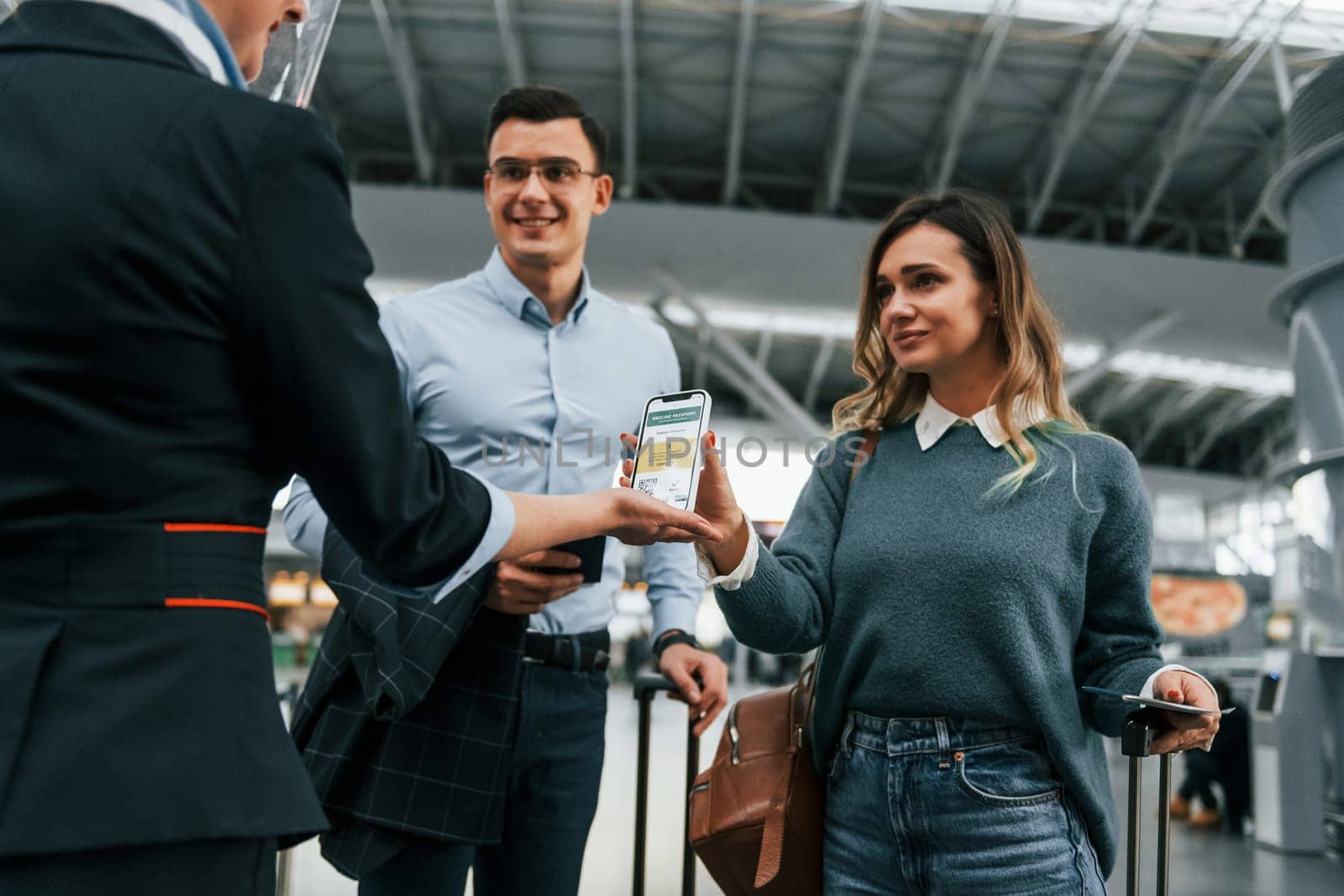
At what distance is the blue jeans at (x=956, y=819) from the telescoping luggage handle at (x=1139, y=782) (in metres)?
0.12

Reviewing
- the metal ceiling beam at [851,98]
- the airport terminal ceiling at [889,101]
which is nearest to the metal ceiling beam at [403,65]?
the airport terminal ceiling at [889,101]

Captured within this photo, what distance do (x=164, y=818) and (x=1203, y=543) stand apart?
108 feet

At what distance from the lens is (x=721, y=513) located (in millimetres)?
1762

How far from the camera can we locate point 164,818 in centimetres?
102

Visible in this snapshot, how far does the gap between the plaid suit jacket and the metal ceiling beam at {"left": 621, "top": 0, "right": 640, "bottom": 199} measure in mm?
11365

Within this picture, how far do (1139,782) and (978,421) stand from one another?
0.72m

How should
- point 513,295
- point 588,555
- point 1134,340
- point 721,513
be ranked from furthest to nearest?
1. point 1134,340
2. point 513,295
3. point 588,555
4. point 721,513

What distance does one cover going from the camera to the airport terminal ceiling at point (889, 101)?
12.4m

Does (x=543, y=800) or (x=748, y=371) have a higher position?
(x=748, y=371)

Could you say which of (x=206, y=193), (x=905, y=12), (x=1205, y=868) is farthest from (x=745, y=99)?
(x=206, y=193)

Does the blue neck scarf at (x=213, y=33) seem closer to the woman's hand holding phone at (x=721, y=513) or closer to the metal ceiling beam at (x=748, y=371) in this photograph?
the woman's hand holding phone at (x=721, y=513)

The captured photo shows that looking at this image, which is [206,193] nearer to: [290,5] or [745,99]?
[290,5]

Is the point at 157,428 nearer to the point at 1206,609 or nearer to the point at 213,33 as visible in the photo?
the point at 213,33

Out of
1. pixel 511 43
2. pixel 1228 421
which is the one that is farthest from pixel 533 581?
pixel 1228 421
